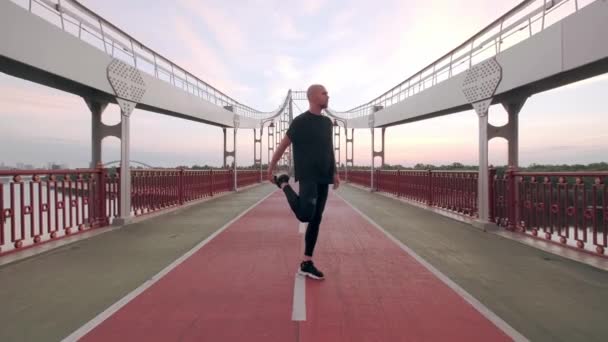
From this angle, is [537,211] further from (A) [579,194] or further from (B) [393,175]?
(B) [393,175]

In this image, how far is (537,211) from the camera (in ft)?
22.2

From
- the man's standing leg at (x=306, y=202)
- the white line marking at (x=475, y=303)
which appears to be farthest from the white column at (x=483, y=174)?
the man's standing leg at (x=306, y=202)

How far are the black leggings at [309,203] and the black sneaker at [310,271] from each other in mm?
270

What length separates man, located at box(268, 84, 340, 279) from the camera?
4.11m

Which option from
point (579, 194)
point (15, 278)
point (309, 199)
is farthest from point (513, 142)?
point (15, 278)

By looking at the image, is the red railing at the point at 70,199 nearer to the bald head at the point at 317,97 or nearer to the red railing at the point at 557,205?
the bald head at the point at 317,97

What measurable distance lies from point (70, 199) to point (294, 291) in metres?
5.24

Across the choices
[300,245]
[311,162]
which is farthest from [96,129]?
[311,162]

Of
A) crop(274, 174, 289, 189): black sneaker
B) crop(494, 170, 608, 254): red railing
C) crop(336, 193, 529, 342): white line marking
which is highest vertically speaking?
crop(274, 174, 289, 189): black sneaker

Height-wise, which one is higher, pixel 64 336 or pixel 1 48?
pixel 1 48

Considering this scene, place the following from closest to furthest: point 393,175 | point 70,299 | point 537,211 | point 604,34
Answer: point 70,299 < point 604,34 < point 537,211 < point 393,175

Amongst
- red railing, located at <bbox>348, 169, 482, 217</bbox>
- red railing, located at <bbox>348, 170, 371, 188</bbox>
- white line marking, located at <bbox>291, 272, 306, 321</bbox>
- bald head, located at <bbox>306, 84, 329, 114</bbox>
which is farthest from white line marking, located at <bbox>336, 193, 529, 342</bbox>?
red railing, located at <bbox>348, 170, 371, 188</bbox>

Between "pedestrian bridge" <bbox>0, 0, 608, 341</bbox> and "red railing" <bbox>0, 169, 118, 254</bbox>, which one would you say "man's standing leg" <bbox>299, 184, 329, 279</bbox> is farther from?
"red railing" <bbox>0, 169, 118, 254</bbox>

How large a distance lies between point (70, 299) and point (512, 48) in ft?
27.0
